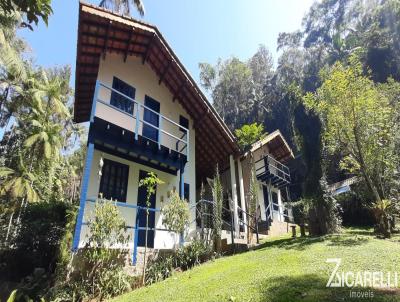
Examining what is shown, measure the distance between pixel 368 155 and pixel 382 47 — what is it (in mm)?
28544

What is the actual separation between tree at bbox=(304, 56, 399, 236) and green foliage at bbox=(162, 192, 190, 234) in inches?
348

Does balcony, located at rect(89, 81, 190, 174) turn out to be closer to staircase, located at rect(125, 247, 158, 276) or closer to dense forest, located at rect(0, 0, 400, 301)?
dense forest, located at rect(0, 0, 400, 301)

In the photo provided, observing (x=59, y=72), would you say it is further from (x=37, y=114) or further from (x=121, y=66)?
(x=121, y=66)

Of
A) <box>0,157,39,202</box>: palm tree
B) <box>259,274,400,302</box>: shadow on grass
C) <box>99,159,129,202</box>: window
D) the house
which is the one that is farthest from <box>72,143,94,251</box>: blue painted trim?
<box>0,157,39,202</box>: palm tree

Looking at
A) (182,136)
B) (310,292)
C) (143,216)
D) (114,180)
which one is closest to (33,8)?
(310,292)

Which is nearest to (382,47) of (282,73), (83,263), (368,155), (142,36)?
(282,73)

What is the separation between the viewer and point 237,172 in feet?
60.0

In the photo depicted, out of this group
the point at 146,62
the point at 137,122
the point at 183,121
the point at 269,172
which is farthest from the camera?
the point at 269,172

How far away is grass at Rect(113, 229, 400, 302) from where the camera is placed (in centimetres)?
542

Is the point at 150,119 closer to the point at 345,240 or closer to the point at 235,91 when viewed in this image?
the point at 345,240

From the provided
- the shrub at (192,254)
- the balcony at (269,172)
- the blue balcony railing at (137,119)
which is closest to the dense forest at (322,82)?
the balcony at (269,172)

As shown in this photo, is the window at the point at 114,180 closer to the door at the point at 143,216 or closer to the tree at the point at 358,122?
the door at the point at 143,216

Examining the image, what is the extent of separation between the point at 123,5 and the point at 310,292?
23.0 m

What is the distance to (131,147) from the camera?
11.4 meters
